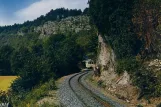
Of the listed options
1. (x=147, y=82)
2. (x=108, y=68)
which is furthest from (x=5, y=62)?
(x=147, y=82)

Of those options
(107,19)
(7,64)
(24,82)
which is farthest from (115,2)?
(7,64)

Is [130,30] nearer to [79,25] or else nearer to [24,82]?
[24,82]

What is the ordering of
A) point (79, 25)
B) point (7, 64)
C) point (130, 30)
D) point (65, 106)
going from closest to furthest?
point (65, 106), point (130, 30), point (7, 64), point (79, 25)

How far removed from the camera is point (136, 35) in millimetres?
36125

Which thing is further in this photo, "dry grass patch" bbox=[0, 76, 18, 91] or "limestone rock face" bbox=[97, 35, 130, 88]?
"dry grass patch" bbox=[0, 76, 18, 91]

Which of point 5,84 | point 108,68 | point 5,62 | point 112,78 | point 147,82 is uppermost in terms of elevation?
point 108,68

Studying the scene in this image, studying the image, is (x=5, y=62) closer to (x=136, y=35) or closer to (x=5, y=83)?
(x=5, y=83)

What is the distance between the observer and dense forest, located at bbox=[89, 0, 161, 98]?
30.6m

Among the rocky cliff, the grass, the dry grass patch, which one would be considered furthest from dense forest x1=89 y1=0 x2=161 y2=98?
the dry grass patch

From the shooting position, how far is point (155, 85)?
29.7m

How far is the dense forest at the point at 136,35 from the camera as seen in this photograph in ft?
100

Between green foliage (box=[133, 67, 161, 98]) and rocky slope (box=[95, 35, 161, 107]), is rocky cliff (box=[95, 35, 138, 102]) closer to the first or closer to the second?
rocky slope (box=[95, 35, 161, 107])

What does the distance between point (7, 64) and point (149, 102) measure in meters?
85.5

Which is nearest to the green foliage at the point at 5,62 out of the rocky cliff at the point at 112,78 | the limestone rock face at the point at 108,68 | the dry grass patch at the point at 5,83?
the dry grass patch at the point at 5,83
